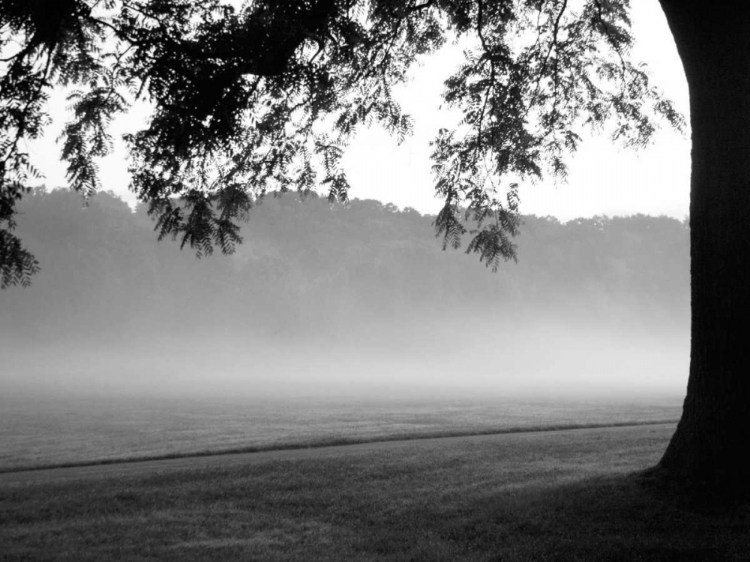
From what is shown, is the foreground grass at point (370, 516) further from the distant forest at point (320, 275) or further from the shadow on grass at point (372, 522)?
the distant forest at point (320, 275)

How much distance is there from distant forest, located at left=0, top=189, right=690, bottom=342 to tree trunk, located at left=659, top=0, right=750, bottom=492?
263 feet

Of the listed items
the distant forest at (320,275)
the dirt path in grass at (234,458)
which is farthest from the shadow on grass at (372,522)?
the distant forest at (320,275)

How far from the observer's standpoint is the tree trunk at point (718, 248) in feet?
25.6

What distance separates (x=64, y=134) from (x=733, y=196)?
8.06 meters

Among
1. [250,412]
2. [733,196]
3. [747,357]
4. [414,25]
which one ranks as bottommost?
[250,412]

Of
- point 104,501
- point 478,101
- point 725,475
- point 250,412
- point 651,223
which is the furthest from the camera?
point 651,223

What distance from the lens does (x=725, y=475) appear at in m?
7.73

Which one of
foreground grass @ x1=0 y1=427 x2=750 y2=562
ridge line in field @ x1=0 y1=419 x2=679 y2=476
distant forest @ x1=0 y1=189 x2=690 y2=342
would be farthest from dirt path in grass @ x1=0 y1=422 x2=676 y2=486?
distant forest @ x1=0 y1=189 x2=690 y2=342

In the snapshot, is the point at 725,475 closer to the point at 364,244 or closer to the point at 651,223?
the point at 364,244

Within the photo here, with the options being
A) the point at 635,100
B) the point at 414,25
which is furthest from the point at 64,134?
the point at 635,100

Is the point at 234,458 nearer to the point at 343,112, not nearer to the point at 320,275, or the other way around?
the point at 343,112

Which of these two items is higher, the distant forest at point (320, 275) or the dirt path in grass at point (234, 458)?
the distant forest at point (320, 275)

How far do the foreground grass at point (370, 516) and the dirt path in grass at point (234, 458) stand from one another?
2.70 ft

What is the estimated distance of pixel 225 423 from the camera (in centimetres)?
2272
